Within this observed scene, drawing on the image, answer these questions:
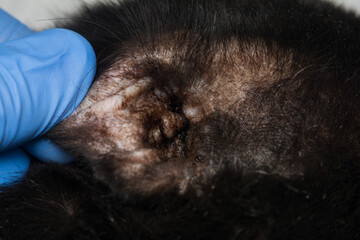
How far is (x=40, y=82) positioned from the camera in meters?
1.05

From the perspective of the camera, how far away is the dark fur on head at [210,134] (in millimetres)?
746

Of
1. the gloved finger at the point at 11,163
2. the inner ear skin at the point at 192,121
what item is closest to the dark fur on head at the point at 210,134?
the inner ear skin at the point at 192,121

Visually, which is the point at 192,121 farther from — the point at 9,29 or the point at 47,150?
the point at 9,29

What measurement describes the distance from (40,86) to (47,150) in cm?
18

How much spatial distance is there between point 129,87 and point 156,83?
7 cm

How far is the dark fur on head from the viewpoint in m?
0.75

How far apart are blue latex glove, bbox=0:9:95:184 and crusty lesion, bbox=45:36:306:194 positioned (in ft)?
0.25

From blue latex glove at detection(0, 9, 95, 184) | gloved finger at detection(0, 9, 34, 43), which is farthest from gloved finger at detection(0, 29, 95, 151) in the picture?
gloved finger at detection(0, 9, 34, 43)

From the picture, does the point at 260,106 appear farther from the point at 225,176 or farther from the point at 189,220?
the point at 189,220

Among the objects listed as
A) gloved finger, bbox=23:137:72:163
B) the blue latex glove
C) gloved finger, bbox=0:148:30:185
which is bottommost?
gloved finger, bbox=0:148:30:185

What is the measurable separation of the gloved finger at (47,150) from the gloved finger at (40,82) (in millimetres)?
33

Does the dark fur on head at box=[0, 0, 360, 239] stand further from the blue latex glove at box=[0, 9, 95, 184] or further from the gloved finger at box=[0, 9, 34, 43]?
the gloved finger at box=[0, 9, 34, 43]

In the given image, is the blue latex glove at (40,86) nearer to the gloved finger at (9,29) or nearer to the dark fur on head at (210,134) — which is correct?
the dark fur on head at (210,134)

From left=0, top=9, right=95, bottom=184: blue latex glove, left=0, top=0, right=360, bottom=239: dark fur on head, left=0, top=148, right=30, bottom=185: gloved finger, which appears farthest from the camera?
left=0, top=148, right=30, bottom=185: gloved finger
